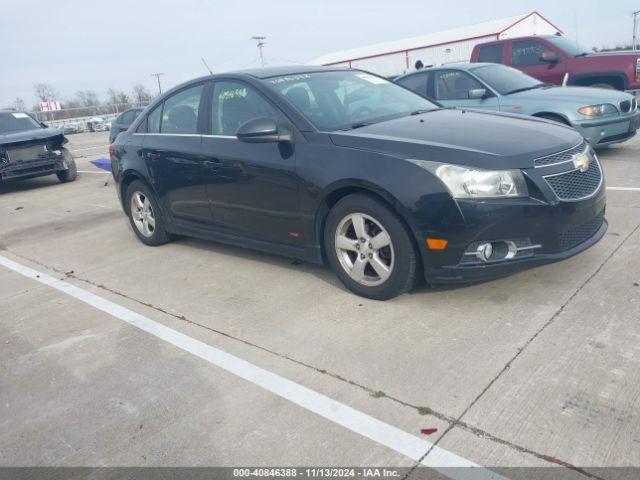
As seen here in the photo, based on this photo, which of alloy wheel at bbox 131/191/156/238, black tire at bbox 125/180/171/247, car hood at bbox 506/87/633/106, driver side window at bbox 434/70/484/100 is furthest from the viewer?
driver side window at bbox 434/70/484/100

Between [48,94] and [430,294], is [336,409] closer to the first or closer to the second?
[430,294]

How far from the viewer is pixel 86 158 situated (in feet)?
60.6

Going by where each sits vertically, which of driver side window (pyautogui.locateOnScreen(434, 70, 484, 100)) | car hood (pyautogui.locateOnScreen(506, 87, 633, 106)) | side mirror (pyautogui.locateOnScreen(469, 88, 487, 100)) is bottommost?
car hood (pyautogui.locateOnScreen(506, 87, 633, 106))

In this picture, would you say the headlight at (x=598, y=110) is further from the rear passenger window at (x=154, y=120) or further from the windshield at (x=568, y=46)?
the rear passenger window at (x=154, y=120)

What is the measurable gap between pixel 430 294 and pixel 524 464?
69.2 inches

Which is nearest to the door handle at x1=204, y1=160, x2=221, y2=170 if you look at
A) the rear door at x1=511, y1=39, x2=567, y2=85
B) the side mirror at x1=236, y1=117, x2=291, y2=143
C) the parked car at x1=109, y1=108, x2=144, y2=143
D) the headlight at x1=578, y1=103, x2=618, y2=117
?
the side mirror at x1=236, y1=117, x2=291, y2=143

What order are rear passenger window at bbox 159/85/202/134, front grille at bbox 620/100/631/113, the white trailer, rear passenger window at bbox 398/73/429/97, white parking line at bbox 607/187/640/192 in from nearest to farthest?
rear passenger window at bbox 159/85/202/134 < white parking line at bbox 607/187/640/192 < front grille at bbox 620/100/631/113 < rear passenger window at bbox 398/73/429/97 < the white trailer

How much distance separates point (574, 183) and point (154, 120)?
3.99 metres

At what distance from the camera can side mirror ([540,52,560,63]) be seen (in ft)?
33.1

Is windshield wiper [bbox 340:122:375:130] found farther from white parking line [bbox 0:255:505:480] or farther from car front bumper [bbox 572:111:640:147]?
car front bumper [bbox 572:111:640:147]

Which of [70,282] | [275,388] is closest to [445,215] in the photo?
[275,388]

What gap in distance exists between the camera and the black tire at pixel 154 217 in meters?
5.79

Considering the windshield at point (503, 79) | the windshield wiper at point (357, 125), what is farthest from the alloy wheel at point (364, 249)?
the windshield at point (503, 79)

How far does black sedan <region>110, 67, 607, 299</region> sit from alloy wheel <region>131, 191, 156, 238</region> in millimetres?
498
